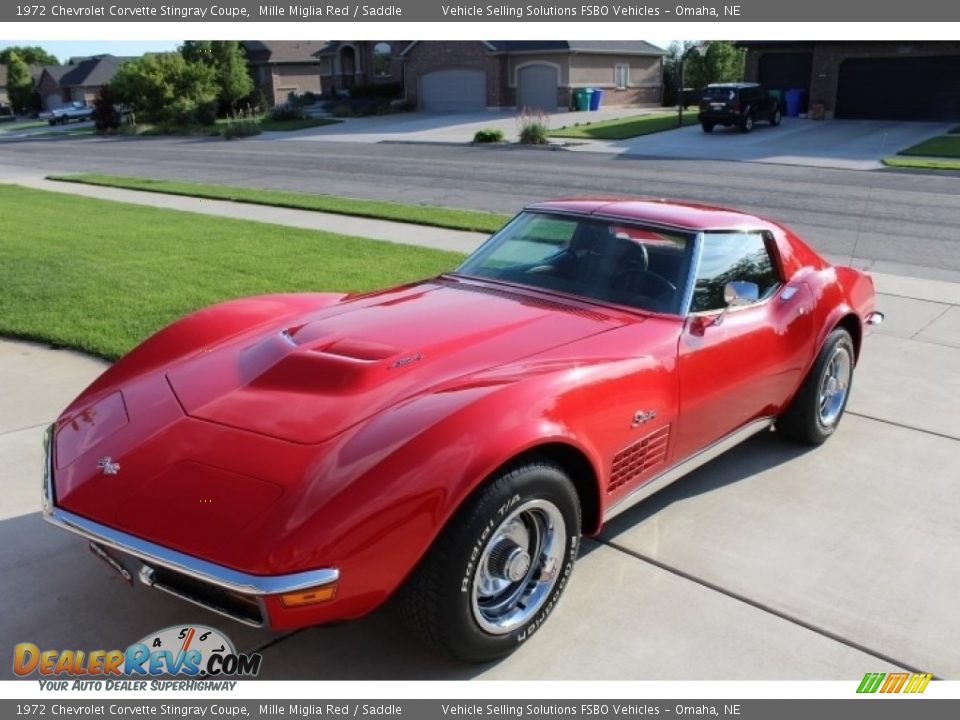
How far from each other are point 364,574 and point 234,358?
140 cm

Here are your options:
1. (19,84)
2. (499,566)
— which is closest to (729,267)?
(499,566)

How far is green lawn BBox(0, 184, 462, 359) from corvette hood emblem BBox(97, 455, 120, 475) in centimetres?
336

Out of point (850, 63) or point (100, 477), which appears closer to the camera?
point (100, 477)

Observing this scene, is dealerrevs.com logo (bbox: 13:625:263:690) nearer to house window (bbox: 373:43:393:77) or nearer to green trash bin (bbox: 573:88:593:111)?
green trash bin (bbox: 573:88:593:111)

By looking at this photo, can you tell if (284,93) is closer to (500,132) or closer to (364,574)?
(500,132)

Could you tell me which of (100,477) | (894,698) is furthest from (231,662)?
(894,698)

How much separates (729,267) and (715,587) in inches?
65.5

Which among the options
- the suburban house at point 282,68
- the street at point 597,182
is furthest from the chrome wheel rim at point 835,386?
the suburban house at point 282,68

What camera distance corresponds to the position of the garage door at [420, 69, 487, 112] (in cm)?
4528

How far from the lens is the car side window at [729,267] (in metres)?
4.15

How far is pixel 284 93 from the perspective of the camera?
62.4 m

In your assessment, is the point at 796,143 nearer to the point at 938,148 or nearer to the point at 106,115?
the point at 938,148

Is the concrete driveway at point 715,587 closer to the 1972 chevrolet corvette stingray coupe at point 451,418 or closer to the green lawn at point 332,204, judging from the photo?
the 1972 chevrolet corvette stingray coupe at point 451,418

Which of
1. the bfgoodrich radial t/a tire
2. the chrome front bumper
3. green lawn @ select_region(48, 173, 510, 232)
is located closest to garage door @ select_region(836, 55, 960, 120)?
green lawn @ select_region(48, 173, 510, 232)
